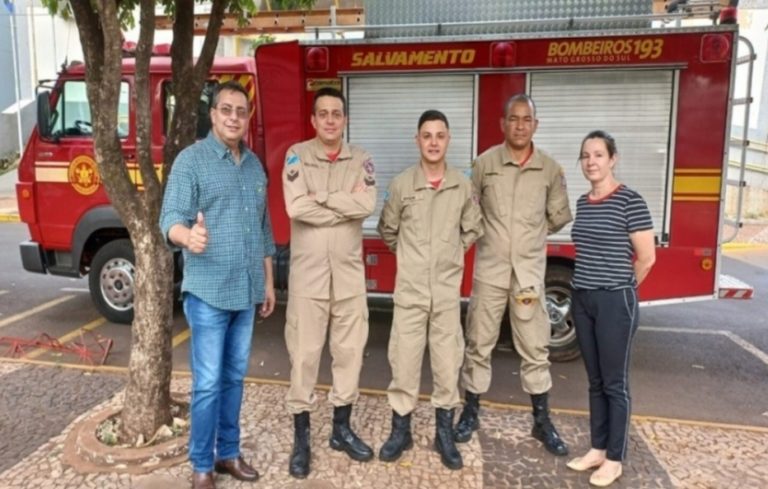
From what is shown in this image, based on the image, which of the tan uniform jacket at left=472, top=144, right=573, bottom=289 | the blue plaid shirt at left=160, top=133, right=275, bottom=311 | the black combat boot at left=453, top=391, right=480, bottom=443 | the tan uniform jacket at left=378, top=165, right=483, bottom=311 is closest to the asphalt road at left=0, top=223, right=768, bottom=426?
the black combat boot at left=453, top=391, right=480, bottom=443

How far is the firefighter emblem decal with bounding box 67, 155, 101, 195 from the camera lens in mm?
5754

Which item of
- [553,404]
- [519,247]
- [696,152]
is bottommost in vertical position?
[553,404]

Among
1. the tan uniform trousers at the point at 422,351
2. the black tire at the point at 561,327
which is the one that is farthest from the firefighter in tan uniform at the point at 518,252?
the black tire at the point at 561,327

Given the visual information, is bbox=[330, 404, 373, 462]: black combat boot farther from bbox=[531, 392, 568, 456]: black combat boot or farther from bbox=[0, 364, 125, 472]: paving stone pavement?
bbox=[0, 364, 125, 472]: paving stone pavement

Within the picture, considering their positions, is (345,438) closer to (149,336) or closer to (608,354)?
(149,336)

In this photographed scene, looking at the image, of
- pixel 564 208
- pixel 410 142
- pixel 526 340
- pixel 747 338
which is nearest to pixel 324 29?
pixel 410 142

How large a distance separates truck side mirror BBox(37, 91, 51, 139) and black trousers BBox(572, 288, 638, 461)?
Result: 4.97m

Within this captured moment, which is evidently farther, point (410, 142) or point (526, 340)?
point (410, 142)

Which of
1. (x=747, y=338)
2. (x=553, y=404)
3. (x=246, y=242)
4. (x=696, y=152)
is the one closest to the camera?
(x=246, y=242)

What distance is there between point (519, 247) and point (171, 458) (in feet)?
7.03

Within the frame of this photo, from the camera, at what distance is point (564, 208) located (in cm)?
355

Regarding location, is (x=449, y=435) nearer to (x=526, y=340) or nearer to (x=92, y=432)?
(x=526, y=340)

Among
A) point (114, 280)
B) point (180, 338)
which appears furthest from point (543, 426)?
point (114, 280)

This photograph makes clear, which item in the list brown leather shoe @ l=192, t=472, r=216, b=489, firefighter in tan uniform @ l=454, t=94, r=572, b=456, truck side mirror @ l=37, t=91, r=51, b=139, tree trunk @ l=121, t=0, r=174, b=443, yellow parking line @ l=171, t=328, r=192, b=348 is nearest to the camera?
brown leather shoe @ l=192, t=472, r=216, b=489
